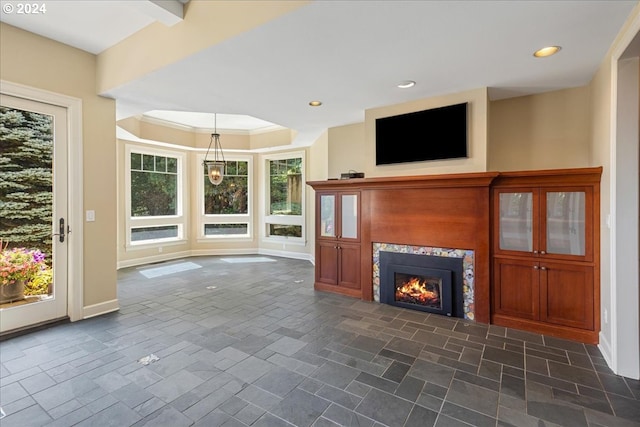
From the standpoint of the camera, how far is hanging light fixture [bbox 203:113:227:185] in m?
5.75

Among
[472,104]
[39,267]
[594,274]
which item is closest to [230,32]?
[472,104]

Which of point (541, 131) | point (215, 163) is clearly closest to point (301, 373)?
point (541, 131)

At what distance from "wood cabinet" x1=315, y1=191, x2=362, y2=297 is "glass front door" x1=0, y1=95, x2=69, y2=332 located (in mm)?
3168

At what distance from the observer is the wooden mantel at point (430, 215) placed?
11.1 ft

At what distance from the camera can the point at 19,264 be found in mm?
3111

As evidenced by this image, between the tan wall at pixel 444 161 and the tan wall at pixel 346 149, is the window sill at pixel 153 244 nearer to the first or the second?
the tan wall at pixel 346 149

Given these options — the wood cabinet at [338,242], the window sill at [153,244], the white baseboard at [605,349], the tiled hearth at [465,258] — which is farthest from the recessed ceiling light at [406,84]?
the window sill at [153,244]

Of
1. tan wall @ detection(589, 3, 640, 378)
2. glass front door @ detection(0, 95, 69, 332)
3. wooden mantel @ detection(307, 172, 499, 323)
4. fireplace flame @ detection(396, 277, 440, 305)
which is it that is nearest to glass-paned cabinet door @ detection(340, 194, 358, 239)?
wooden mantel @ detection(307, 172, 499, 323)

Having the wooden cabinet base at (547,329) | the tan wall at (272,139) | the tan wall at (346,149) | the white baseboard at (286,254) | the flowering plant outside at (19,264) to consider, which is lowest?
the wooden cabinet base at (547,329)

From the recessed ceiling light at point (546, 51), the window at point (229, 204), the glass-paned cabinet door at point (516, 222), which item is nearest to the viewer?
the recessed ceiling light at point (546, 51)

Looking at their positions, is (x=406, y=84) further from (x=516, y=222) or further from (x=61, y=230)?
(x=61, y=230)

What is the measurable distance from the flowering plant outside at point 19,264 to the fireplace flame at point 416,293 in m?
4.15

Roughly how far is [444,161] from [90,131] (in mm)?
4239

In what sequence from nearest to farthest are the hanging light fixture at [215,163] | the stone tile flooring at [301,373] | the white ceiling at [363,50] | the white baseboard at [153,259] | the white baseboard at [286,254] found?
the stone tile flooring at [301,373] < the white ceiling at [363,50] < the hanging light fixture at [215,163] < the white baseboard at [153,259] < the white baseboard at [286,254]
